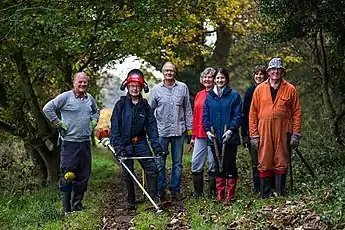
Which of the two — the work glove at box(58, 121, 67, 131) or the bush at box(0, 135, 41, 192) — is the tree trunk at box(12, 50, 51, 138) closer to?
the bush at box(0, 135, 41, 192)

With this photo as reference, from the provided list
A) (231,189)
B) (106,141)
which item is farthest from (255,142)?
(106,141)

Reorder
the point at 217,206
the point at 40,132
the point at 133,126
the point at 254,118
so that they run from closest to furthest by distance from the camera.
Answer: the point at 217,206 → the point at 254,118 → the point at 133,126 → the point at 40,132

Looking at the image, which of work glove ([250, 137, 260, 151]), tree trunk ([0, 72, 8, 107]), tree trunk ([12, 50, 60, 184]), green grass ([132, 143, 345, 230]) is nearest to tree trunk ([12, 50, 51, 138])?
tree trunk ([12, 50, 60, 184])

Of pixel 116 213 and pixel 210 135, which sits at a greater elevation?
pixel 210 135

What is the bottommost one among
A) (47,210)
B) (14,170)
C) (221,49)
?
(14,170)

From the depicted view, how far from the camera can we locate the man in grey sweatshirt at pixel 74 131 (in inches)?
382

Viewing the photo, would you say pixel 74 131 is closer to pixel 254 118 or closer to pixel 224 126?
pixel 224 126

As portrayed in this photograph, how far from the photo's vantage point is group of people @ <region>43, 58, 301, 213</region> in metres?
9.26

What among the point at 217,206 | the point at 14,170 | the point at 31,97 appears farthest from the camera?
the point at 14,170

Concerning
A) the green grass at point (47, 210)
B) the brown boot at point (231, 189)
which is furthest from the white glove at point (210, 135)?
the green grass at point (47, 210)

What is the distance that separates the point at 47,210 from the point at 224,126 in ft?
10.4

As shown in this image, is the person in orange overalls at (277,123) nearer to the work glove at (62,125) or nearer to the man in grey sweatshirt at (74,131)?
the man in grey sweatshirt at (74,131)

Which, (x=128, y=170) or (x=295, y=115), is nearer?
(x=295, y=115)

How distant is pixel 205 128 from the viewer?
9.90 metres
